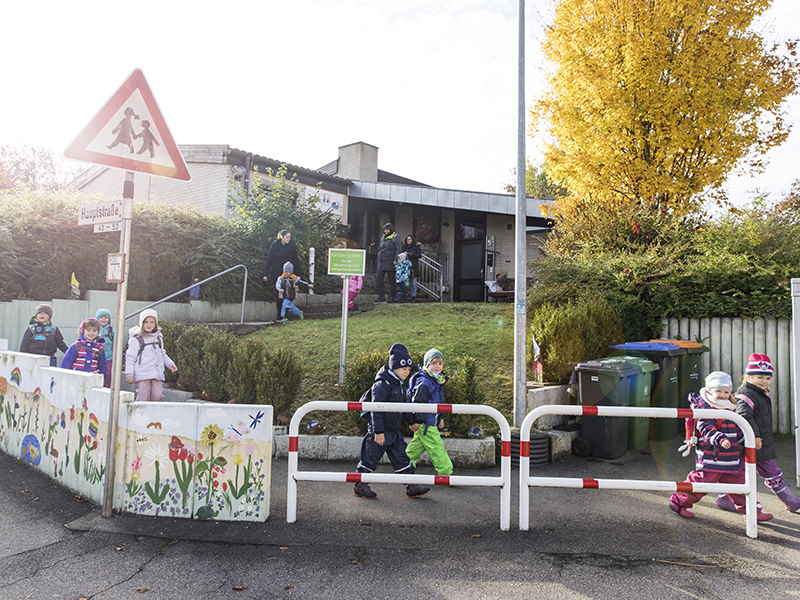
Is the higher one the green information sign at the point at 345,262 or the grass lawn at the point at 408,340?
the green information sign at the point at 345,262

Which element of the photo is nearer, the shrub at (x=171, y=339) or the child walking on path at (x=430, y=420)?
the child walking on path at (x=430, y=420)

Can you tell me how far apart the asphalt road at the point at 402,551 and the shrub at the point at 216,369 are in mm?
2086

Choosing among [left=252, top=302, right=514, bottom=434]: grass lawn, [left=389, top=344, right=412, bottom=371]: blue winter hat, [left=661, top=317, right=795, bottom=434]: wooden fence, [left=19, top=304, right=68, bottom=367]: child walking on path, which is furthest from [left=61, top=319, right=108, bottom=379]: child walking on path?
[left=661, top=317, right=795, bottom=434]: wooden fence

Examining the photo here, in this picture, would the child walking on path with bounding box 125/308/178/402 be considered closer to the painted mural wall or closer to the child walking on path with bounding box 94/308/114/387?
the child walking on path with bounding box 94/308/114/387

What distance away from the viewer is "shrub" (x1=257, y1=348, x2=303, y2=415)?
596cm

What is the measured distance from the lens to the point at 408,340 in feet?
28.7

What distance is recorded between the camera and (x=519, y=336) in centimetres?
595

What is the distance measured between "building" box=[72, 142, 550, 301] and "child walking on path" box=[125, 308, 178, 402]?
10836 millimetres

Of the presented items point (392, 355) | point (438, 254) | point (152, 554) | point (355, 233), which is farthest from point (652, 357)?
point (355, 233)

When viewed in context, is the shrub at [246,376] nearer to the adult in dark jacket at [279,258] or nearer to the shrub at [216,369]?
the shrub at [216,369]

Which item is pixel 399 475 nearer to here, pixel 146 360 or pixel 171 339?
pixel 146 360

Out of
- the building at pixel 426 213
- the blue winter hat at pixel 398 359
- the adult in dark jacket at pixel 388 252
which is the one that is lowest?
the blue winter hat at pixel 398 359

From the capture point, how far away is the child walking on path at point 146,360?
614 cm

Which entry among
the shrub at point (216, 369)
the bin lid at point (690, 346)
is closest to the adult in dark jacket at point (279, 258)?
the shrub at point (216, 369)
